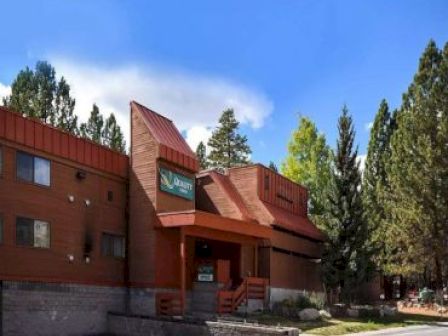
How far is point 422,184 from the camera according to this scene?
3997cm

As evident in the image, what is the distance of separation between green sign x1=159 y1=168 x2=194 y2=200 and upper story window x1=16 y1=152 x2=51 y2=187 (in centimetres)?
552

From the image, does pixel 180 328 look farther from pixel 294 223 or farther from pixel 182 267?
pixel 294 223

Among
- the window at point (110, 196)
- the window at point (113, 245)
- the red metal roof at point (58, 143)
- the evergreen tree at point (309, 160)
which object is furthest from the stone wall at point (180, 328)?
the evergreen tree at point (309, 160)

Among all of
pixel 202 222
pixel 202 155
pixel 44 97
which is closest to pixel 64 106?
pixel 44 97

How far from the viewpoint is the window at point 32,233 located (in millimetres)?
20608

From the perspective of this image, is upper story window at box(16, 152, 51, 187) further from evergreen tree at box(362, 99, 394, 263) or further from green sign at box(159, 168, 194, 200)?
evergreen tree at box(362, 99, 394, 263)

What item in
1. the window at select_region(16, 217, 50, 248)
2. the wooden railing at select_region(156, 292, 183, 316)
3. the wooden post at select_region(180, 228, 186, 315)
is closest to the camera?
the window at select_region(16, 217, 50, 248)

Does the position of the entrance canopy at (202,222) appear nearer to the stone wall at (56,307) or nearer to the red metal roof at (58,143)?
the red metal roof at (58,143)

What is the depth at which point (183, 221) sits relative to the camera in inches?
951

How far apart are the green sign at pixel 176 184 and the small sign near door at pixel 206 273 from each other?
3.39 metres

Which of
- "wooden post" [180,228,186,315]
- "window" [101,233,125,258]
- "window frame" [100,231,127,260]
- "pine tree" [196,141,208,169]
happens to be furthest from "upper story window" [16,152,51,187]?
"pine tree" [196,141,208,169]

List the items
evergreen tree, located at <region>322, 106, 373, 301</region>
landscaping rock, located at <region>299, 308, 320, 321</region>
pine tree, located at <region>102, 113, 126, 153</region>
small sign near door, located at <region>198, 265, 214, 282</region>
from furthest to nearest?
pine tree, located at <region>102, 113, 126, 153</region>, evergreen tree, located at <region>322, 106, 373, 301</region>, small sign near door, located at <region>198, 265, 214, 282</region>, landscaping rock, located at <region>299, 308, 320, 321</region>

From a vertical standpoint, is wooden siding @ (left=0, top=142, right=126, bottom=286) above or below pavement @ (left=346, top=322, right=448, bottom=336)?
above

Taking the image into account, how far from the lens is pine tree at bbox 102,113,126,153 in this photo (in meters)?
53.8
